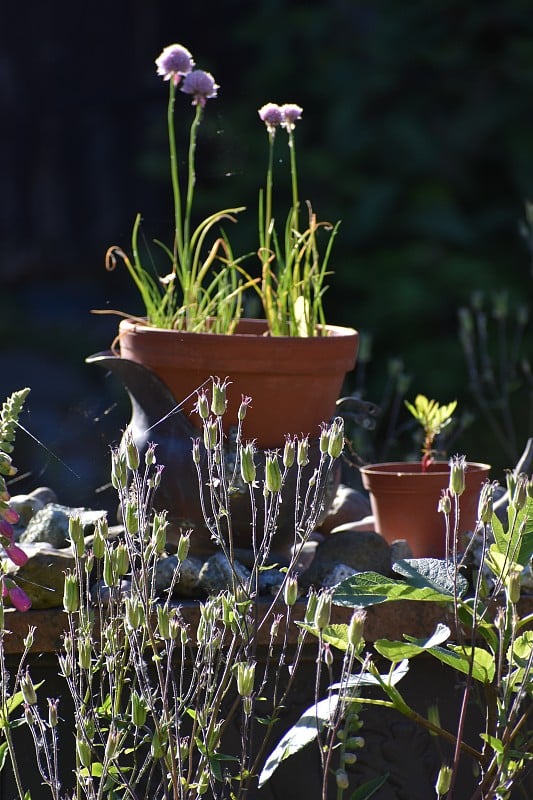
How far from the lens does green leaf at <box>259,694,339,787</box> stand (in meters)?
1.31

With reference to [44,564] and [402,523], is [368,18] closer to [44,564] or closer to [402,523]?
[402,523]

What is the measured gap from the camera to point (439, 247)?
6.19 meters

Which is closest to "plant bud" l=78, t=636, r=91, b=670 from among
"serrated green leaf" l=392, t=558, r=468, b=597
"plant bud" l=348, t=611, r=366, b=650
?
"plant bud" l=348, t=611, r=366, b=650

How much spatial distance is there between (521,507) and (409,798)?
0.68 metres

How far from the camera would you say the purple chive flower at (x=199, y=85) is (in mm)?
1979

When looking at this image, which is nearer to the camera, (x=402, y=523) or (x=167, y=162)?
(x=402, y=523)

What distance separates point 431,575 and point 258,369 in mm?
609

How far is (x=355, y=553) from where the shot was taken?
6.26 ft

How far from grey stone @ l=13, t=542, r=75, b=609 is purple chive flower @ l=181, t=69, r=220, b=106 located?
831mm

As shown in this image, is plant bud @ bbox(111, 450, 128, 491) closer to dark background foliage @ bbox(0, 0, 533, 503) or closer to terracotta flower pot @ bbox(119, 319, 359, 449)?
terracotta flower pot @ bbox(119, 319, 359, 449)

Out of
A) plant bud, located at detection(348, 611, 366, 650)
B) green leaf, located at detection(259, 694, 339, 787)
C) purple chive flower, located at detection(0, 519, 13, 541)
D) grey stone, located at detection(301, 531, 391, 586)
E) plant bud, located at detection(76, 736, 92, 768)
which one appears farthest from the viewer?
grey stone, located at detection(301, 531, 391, 586)

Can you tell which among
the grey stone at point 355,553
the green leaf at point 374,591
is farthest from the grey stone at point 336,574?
the green leaf at point 374,591

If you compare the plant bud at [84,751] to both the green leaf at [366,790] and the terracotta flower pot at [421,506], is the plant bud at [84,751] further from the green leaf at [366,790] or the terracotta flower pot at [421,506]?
the terracotta flower pot at [421,506]

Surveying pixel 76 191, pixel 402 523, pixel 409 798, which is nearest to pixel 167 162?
pixel 76 191
